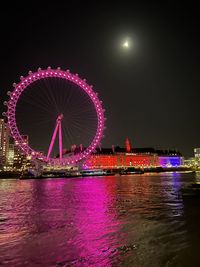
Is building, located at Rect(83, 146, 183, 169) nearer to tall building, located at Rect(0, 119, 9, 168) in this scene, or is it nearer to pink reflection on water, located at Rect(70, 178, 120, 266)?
tall building, located at Rect(0, 119, 9, 168)

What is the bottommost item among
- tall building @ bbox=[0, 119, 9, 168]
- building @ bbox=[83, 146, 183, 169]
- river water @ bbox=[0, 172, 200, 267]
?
river water @ bbox=[0, 172, 200, 267]

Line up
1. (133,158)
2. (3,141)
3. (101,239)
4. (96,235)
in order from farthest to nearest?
(3,141) → (133,158) → (96,235) → (101,239)

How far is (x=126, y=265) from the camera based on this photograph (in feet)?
21.6

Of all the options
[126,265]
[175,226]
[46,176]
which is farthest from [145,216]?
[46,176]

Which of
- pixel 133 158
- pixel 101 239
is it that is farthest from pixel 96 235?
pixel 133 158

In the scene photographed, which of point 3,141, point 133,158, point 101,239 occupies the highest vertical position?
point 3,141

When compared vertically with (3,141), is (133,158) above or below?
below

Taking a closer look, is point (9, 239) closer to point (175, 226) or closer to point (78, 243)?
point (78, 243)

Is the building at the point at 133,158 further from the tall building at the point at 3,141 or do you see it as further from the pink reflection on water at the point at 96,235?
the pink reflection on water at the point at 96,235

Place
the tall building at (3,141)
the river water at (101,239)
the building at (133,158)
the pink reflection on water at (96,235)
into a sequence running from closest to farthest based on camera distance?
the river water at (101,239)
the pink reflection on water at (96,235)
the building at (133,158)
the tall building at (3,141)

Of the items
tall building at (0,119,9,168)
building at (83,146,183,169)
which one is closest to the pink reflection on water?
building at (83,146,183,169)

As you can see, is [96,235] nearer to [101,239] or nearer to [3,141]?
[101,239]

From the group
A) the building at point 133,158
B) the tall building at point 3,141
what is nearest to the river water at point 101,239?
the building at point 133,158

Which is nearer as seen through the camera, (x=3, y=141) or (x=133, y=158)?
(x=133, y=158)
